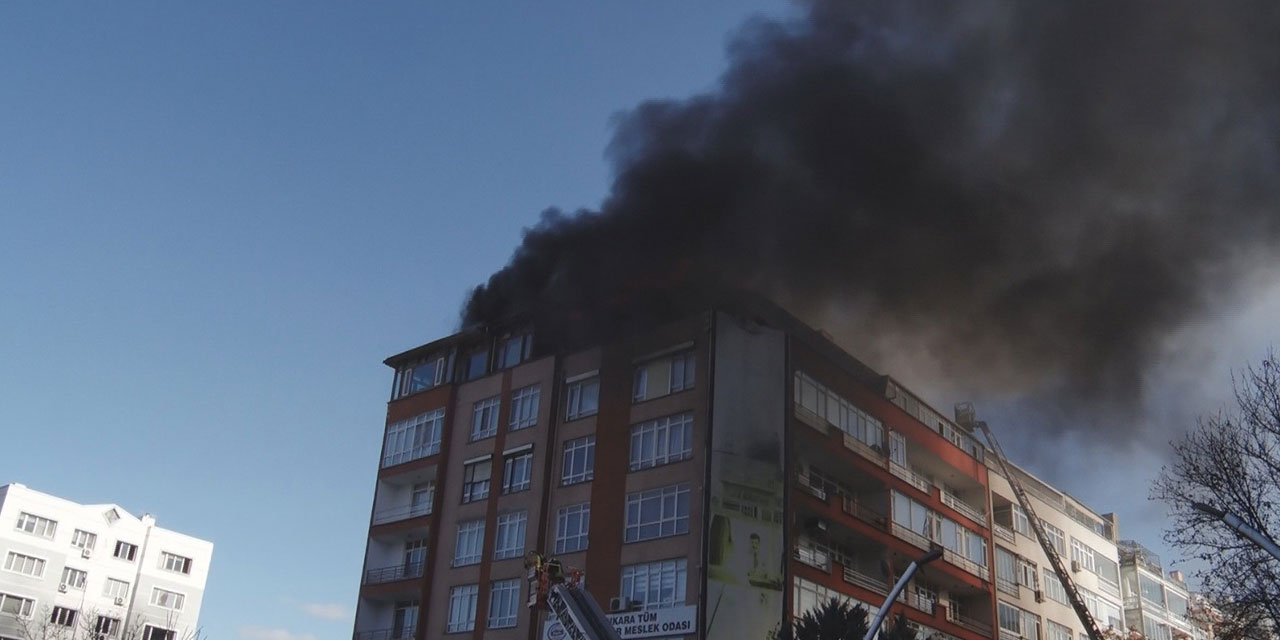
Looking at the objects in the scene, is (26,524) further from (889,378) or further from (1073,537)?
(1073,537)

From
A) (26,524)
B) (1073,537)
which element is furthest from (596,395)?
(26,524)

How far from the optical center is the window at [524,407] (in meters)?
49.6

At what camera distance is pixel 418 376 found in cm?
5691

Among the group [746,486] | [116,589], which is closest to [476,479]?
[746,486]

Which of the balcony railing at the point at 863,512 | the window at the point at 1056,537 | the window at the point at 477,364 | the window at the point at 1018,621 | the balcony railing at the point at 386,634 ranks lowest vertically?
the balcony railing at the point at 386,634

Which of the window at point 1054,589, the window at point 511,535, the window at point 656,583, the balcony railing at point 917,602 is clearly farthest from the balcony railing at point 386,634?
the window at point 1054,589

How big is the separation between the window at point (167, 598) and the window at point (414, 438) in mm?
34339

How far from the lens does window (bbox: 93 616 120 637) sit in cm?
7425

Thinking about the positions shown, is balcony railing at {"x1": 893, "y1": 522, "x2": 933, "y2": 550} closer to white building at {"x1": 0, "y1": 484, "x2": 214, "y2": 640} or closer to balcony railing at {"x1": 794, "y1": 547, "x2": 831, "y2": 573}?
balcony railing at {"x1": 794, "y1": 547, "x2": 831, "y2": 573}

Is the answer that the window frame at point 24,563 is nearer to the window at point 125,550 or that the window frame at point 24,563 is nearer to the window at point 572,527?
the window at point 125,550

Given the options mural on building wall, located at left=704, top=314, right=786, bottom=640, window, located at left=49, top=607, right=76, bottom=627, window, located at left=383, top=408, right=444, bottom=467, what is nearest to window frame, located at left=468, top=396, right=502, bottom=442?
window, located at left=383, top=408, right=444, bottom=467

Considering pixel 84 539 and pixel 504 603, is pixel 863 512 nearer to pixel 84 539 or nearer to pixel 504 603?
pixel 504 603

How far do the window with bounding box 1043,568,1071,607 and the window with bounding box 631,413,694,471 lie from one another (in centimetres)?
2864

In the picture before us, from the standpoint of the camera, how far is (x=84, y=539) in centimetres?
7575
